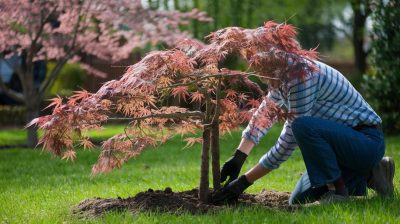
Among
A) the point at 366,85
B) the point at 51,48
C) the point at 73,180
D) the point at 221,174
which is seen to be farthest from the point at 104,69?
the point at 221,174

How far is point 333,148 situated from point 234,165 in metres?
0.67

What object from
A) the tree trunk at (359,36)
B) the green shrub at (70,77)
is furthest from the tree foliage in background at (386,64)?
the green shrub at (70,77)

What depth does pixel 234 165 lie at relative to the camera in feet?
13.9

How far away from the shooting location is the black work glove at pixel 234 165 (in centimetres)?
421

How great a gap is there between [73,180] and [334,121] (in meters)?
2.98

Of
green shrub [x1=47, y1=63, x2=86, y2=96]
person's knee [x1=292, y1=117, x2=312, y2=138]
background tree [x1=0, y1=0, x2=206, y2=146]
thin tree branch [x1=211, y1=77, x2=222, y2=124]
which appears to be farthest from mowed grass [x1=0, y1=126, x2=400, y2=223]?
green shrub [x1=47, y1=63, x2=86, y2=96]

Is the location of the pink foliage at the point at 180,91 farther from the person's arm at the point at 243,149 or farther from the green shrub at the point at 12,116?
the green shrub at the point at 12,116

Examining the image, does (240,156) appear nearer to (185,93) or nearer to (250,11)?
(185,93)

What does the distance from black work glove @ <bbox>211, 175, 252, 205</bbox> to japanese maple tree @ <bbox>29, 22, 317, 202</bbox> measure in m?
0.09

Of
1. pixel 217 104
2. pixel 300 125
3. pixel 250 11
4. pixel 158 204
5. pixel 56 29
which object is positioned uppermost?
pixel 250 11

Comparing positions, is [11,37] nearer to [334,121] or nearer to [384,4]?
[384,4]

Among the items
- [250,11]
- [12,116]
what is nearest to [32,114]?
[12,116]

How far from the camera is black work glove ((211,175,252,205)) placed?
408 centimetres

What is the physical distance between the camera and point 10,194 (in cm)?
521
